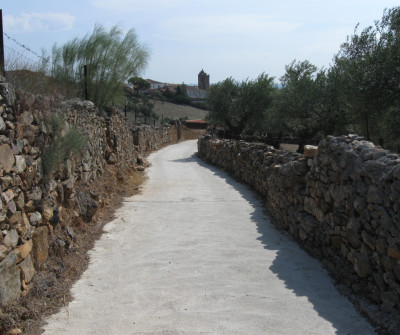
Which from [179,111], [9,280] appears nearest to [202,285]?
[9,280]

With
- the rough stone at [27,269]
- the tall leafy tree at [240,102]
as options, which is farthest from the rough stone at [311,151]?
the tall leafy tree at [240,102]

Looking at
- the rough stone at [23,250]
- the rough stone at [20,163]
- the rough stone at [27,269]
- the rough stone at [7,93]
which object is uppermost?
the rough stone at [7,93]

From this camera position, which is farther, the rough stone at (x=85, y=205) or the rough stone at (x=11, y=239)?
the rough stone at (x=85, y=205)

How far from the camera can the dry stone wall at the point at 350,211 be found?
4117mm

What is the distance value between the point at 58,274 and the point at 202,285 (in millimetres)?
1942

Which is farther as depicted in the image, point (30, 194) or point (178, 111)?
point (178, 111)

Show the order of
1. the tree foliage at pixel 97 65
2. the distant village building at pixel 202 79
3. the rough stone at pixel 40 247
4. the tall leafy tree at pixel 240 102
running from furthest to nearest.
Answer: the distant village building at pixel 202 79 → the tall leafy tree at pixel 240 102 → the tree foliage at pixel 97 65 → the rough stone at pixel 40 247

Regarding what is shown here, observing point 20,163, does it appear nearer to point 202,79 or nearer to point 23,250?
point 23,250

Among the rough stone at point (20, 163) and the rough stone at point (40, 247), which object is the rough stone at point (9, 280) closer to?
the rough stone at point (40, 247)

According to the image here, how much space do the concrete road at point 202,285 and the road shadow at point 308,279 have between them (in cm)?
1

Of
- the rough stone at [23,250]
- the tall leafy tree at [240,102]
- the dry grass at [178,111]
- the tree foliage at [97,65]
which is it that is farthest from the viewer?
the dry grass at [178,111]

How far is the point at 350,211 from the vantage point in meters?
5.08

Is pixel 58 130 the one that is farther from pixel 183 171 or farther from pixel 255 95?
pixel 255 95

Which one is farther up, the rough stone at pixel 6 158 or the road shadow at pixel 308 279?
the rough stone at pixel 6 158
